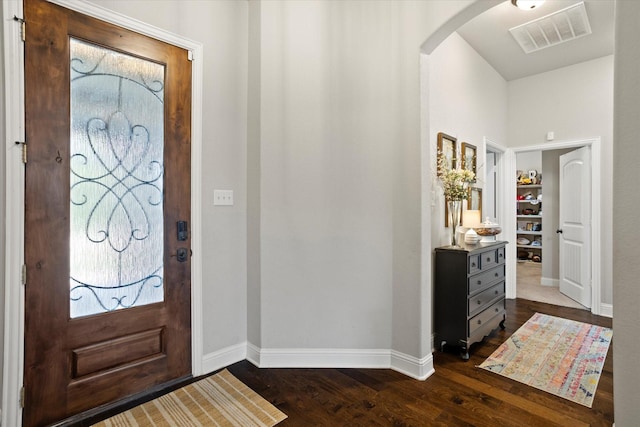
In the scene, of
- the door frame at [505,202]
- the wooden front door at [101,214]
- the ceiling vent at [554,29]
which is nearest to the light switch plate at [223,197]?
the wooden front door at [101,214]

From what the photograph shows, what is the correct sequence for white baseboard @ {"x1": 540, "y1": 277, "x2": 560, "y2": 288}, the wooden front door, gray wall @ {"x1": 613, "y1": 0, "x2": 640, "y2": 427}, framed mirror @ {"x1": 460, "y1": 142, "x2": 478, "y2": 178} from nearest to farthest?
gray wall @ {"x1": 613, "y1": 0, "x2": 640, "y2": 427}, the wooden front door, framed mirror @ {"x1": 460, "y1": 142, "x2": 478, "y2": 178}, white baseboard @ {"x1": 540, "y1": 277, "x2": 560, "y2": 288}

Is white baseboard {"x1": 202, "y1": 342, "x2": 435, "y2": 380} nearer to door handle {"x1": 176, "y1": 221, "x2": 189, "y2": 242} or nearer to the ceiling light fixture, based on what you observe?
door handle {"x1": 176, "y1": 221, "x2": 189, "y2": 242}

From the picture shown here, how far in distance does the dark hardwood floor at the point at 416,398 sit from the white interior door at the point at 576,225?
6.45 feet

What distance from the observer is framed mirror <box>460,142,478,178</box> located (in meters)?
3.50

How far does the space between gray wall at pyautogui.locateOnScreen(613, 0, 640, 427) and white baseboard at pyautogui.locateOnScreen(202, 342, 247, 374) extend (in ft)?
7.60

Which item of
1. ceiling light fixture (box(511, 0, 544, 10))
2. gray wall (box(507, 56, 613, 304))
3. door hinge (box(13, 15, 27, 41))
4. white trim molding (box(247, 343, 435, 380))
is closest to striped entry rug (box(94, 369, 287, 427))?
white trim molding (box(247, 343, 435, 380))

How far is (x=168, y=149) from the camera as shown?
2230mm

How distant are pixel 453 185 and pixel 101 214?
9.44 feet

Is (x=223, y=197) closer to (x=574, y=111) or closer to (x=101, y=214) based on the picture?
(x=101, y=214)

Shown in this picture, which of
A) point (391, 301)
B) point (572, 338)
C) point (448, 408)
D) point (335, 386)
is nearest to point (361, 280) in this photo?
point (391, 301)

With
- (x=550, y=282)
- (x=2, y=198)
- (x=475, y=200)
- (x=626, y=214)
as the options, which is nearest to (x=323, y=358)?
(x=626, y=214)

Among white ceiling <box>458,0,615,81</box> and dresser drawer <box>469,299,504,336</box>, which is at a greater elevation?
white ceiling <box>458,0,615,81</box>

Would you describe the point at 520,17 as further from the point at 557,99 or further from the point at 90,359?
the point at 90,359

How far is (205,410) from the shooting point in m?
1.96
